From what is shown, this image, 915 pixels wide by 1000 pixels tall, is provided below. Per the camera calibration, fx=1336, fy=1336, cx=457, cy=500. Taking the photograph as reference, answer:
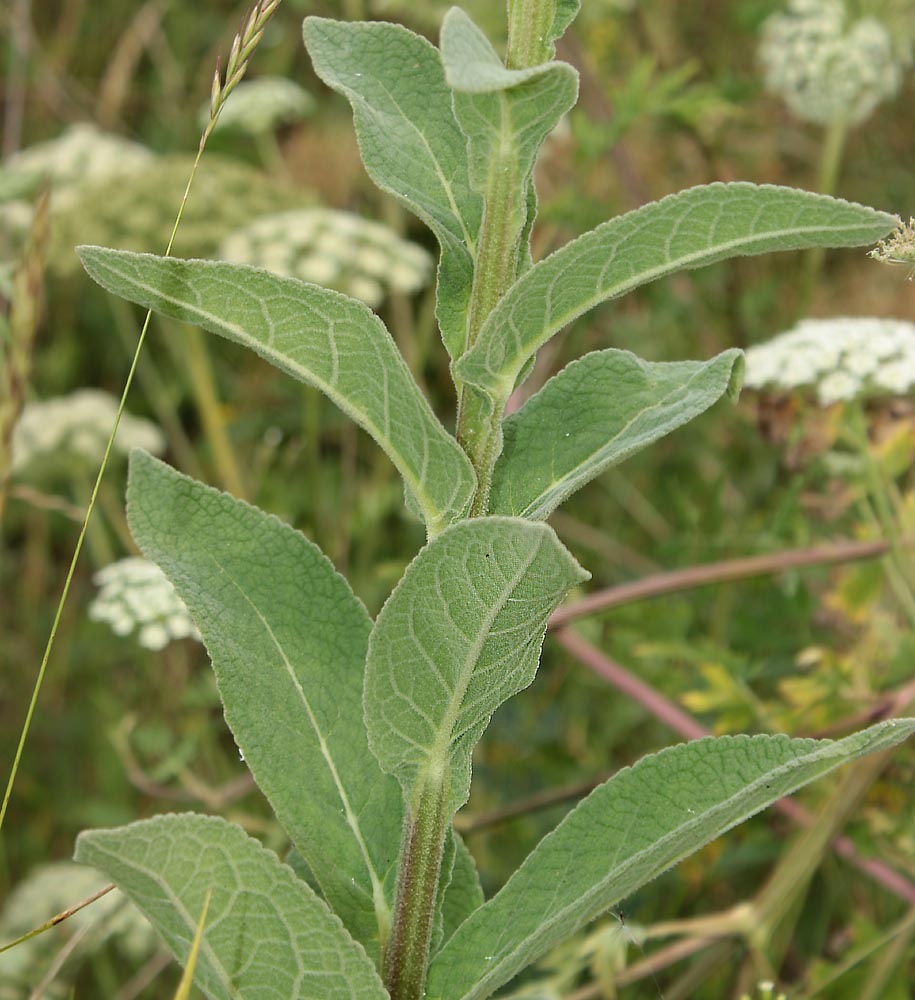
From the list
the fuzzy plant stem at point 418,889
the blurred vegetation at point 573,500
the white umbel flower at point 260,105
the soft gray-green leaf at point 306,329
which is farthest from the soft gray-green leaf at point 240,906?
the white umbel flower at point 260,105

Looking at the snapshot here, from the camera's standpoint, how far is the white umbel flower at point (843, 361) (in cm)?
252

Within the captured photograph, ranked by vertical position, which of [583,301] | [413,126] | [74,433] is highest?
[413,126]

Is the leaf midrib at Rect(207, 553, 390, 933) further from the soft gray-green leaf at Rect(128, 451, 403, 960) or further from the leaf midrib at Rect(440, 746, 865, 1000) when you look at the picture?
the leaf midrib at Rect(440, 746, 865, 1000)

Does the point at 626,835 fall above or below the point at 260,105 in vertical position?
below

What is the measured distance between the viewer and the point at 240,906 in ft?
4.05

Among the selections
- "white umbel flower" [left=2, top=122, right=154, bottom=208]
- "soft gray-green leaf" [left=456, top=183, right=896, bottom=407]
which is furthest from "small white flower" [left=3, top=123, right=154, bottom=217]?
"soft gray-green leaf" [left=456, top=183, right=896, bottom=407]

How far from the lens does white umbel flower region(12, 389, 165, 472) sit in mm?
3311

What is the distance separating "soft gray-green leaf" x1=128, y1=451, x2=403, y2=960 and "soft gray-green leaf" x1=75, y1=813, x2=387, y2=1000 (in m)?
0.13

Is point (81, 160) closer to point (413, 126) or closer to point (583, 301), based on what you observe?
point (413, 126)

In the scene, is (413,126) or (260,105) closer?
(413,126)

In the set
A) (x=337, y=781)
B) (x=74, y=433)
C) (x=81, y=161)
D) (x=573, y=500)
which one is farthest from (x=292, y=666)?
(x=81, y=161)

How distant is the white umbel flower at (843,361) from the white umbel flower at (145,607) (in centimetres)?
119

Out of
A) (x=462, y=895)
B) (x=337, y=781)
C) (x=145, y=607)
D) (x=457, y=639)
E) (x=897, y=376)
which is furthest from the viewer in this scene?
(x=897, y=376)

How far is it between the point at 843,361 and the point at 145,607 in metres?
1.41
